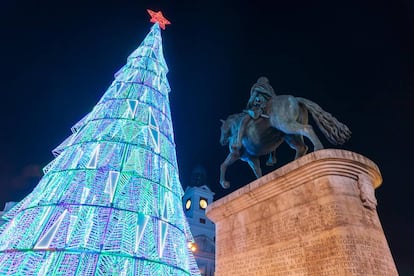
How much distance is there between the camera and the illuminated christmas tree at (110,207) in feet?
32.4

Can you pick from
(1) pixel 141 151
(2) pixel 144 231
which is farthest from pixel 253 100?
(1) pixel 141 151

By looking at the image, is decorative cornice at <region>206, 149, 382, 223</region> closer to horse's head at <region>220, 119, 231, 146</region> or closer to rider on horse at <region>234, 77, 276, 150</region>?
rider on horse at <region>234, 77, 276, 150</region>

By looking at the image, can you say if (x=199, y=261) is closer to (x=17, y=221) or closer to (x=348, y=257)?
(x=17, y=221)

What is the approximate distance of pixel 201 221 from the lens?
51.0m

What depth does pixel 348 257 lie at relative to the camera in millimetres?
3145

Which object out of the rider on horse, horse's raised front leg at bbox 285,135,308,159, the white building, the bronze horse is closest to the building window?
the white building

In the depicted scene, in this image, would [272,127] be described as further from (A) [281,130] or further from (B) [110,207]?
(B) [110,207]

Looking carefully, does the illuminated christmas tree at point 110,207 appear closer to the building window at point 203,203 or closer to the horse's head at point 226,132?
the horse's head at point 226,132

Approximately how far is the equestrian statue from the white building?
37080 millimetres

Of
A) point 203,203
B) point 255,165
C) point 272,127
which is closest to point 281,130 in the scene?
point 272,127

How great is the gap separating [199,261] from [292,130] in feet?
145

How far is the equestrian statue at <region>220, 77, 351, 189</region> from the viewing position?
494 centimetres

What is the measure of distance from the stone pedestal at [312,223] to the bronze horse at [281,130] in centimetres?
76

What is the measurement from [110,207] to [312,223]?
1030 centimetres
